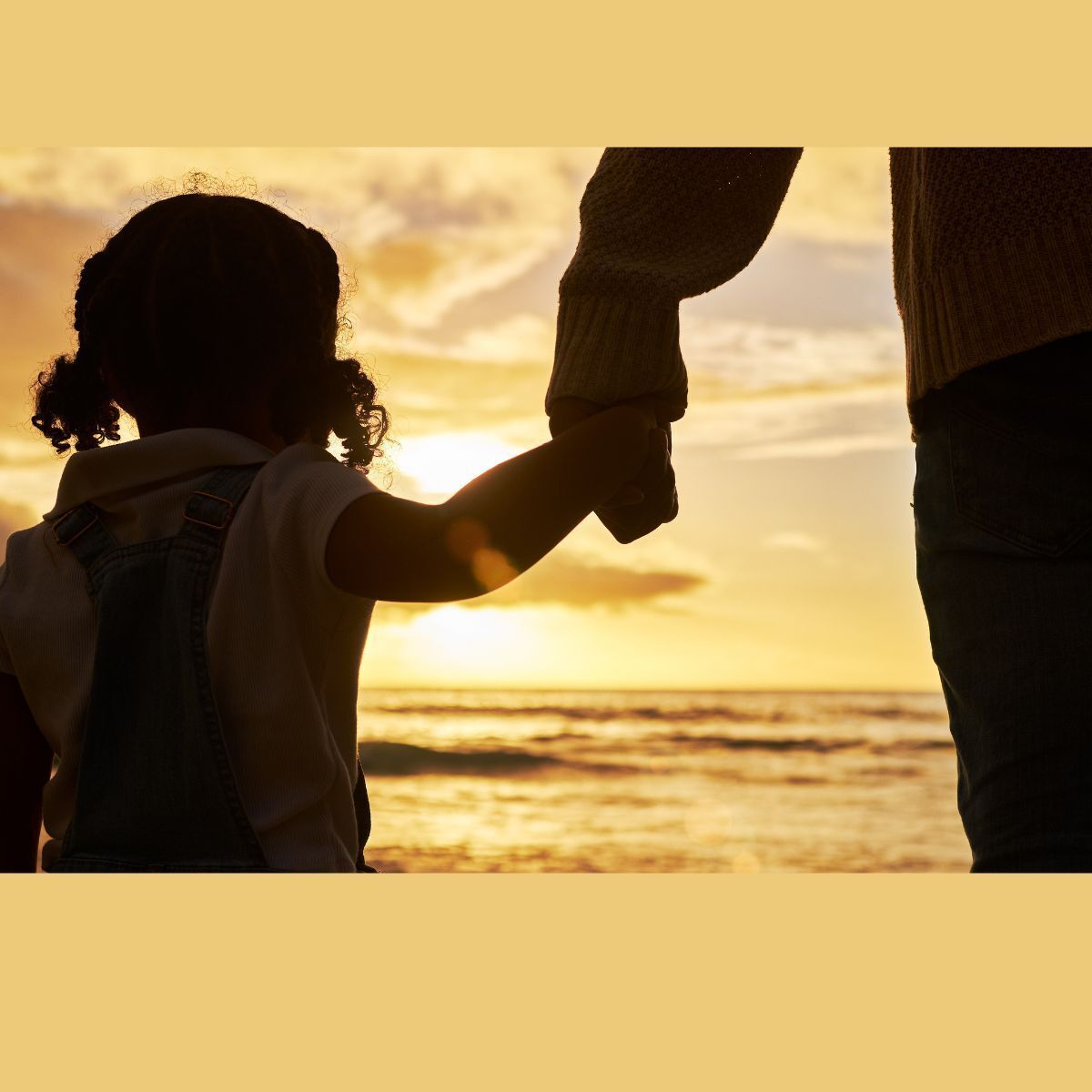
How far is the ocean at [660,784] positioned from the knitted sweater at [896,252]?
6702 mm

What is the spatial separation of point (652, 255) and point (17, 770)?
129 centimetres

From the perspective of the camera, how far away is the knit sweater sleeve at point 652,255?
1.77 metres

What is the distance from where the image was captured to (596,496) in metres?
1.58

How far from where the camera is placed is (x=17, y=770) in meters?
1.72

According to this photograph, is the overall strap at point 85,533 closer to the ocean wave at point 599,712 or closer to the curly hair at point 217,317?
the curly hair at point 217,317

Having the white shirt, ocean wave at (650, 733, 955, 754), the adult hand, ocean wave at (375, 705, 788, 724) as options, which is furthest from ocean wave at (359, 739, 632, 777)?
the white shirt

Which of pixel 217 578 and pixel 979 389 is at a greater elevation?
pixel 979 389

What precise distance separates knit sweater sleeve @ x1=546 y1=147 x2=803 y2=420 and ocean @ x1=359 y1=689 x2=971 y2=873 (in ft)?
22.0

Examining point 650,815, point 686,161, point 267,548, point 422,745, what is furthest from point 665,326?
point 422,745

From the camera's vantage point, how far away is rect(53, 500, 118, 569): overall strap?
1.65 m

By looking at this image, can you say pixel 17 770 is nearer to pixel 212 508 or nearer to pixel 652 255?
pixel 212 508

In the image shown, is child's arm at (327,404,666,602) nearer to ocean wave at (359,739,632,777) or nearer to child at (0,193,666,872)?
child at (0,193,666,872)

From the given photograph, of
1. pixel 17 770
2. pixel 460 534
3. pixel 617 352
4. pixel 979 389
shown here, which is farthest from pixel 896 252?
pixel 17 770

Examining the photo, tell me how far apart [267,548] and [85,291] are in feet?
2.33
